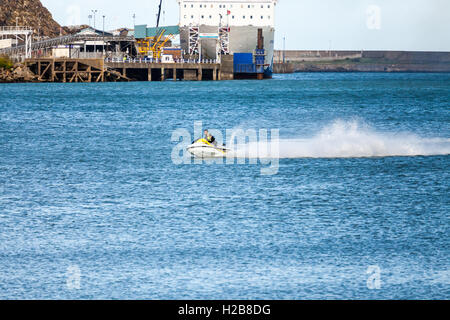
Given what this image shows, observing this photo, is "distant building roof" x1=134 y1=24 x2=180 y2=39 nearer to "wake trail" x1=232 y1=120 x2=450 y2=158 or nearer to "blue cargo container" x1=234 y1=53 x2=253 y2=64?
"blue cargo container" x1=234 y1=53 x2=253 y2=64

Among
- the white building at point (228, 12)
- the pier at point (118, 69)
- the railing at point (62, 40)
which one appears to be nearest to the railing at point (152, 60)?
the pier at point (118, 69)

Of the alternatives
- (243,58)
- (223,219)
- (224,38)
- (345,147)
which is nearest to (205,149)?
(345,147)

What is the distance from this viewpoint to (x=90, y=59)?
404ft

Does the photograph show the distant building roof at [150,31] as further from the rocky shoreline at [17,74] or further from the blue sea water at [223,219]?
the blue sea water at [223,219]

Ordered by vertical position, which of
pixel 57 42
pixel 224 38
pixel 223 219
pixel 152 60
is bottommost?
pixel 223 219

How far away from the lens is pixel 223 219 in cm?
2633

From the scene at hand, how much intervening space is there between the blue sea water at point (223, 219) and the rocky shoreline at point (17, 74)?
67.1 meters

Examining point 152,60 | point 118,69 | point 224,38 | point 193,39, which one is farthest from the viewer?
point 193,39

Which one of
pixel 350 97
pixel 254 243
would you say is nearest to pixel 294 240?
pixel 254 243

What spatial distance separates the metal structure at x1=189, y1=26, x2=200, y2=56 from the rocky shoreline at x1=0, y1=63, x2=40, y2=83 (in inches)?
1036

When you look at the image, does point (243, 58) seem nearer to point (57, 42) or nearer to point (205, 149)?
point (57, 42)

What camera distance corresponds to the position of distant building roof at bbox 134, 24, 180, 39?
447 ft

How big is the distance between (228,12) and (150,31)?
46.8ft

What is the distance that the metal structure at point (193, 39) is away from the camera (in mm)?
133375
